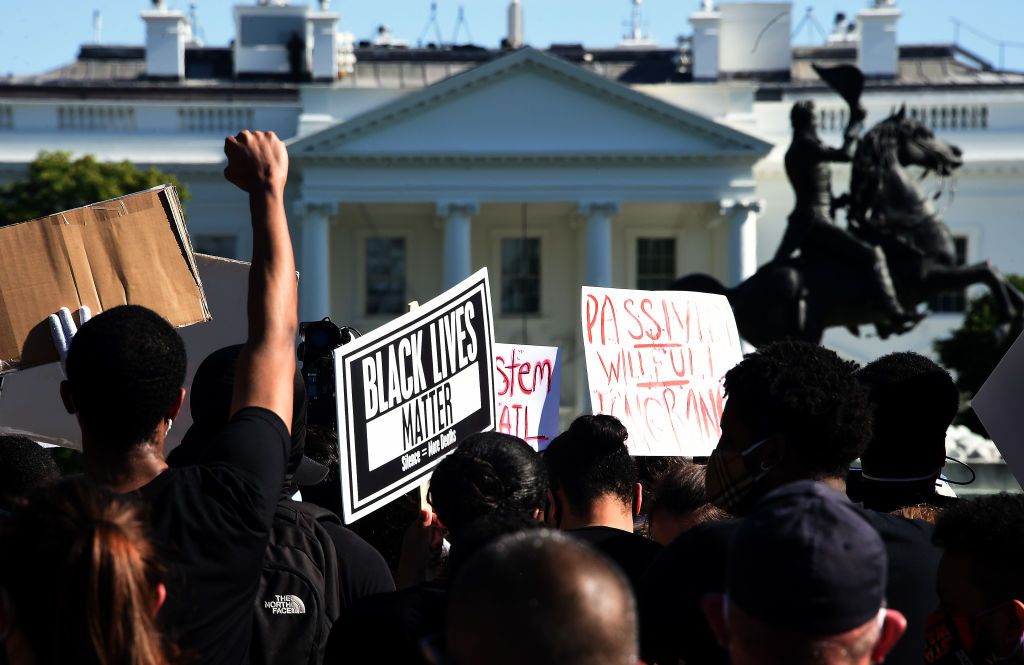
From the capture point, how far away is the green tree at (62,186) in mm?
31319

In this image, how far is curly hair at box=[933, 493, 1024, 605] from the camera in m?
3.07

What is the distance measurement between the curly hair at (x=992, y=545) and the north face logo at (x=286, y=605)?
1.32m

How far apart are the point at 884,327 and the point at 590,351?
11.6 m

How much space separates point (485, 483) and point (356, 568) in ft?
1.37

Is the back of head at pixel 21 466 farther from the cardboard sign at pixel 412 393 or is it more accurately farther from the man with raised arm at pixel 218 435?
the man with raised arm at pixel 218 435

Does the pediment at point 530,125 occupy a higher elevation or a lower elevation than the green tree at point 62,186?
higher

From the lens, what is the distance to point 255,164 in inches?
125

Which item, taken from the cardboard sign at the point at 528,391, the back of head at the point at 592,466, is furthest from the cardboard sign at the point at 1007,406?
the cardboard sign at the point at 528,391

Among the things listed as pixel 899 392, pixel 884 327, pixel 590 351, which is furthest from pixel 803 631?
pixel 884 327

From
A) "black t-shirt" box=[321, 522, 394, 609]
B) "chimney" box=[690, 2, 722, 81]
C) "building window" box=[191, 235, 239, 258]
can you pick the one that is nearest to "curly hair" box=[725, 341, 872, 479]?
"black t-shirt" box=[321, 522, 394, 609]

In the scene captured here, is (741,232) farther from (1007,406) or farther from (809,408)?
(809,408)

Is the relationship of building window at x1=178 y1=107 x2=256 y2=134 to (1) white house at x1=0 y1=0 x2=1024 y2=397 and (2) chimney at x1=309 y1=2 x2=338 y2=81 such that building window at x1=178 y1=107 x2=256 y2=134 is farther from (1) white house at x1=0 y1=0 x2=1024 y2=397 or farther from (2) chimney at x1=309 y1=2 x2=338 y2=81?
(2) chimney at x1=309 y1=2 x2=338 y2=81

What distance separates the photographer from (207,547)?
A: 2.79 metres

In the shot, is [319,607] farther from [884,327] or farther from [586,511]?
[884,327]
